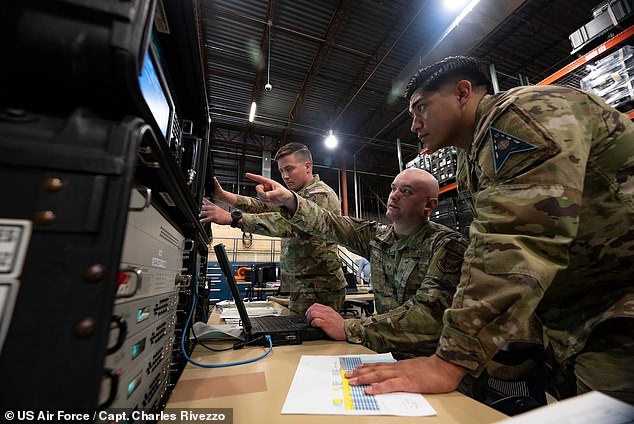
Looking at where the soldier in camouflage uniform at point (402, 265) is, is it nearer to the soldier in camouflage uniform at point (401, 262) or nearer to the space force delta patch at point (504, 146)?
the soldier in camouflage uniform at point (401, 262)

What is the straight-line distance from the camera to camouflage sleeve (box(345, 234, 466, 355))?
2.89ft

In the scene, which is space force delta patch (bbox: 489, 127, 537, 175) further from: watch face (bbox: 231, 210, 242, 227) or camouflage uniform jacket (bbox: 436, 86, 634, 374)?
watch face (bbox: 231, 210, 242, 227)

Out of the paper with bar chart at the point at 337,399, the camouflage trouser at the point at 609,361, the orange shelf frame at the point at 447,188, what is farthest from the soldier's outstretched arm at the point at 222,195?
the orange shelf frame at the point at 447,188

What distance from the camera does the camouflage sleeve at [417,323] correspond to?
0.88 m

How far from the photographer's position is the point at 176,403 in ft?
1.67

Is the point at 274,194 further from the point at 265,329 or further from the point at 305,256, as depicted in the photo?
the point at 305,256

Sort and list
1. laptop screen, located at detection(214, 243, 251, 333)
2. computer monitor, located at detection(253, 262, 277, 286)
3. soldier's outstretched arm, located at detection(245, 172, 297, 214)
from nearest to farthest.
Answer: laptop screen, located at detection(214, 243, 251, 333)
soldier's outstretched arm, located at detection(245, 172, 297, 214)
computer monitor, located at detection(253, 262, 277, 286)

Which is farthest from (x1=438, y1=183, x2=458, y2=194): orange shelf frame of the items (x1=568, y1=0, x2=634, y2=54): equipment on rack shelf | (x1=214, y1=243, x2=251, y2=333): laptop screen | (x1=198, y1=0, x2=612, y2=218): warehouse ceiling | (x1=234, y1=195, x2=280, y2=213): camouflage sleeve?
(x1=214, y1=243, x2=251, y2=333): laptop screen

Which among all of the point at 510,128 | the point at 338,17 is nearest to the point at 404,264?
the point at 510,128

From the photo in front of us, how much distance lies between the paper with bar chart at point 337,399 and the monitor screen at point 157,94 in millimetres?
533

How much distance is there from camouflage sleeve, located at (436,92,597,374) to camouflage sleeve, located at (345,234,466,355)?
0.36 m

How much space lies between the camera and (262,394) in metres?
0.53

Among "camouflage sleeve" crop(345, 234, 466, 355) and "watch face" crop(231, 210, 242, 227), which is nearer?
"camouflage sleeve" crop(345, 234, 466, 355)

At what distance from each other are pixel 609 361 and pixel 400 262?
2.24 feet
